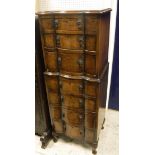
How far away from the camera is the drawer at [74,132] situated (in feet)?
5.85

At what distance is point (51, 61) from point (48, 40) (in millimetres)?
189

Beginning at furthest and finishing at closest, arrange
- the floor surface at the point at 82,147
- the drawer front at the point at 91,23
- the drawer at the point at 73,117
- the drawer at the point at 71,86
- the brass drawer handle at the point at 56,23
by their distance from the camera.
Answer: the floor surface at the point at 82,147 → the drawer at the point at 73,117 → the drawer at the point at 71,86 → the brass drawer handle at the point at 56,23 → the drawer front at the point at 91,23

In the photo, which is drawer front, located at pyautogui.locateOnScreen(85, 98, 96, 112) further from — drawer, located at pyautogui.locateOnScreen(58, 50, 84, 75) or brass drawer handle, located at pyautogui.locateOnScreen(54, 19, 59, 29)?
brass drawer handle, located at pyautogui.locateOnScreen(54, 19, 59, 29)

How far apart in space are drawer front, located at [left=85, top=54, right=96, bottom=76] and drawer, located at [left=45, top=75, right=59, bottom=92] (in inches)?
12.7

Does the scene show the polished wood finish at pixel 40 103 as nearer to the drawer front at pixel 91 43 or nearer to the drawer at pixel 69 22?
the drawer at pixel 69 22

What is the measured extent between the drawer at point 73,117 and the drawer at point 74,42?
0.62 m

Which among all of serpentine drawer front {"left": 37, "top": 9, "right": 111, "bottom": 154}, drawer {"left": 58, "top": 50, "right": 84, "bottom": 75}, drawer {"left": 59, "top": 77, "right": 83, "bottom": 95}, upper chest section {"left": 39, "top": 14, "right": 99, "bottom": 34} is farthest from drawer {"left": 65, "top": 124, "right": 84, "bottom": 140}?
upper chest section {"left": 39, "top": 14, "right": 99, "bottom": 34}

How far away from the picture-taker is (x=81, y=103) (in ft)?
5.40

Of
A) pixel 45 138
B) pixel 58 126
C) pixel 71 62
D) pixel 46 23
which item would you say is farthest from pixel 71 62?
pixel 45 138

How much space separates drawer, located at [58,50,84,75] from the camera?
150 cm

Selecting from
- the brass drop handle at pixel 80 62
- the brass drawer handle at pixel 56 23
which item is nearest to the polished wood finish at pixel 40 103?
the brass drawer handle at pixel 56 23

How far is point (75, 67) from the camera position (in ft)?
5.06
